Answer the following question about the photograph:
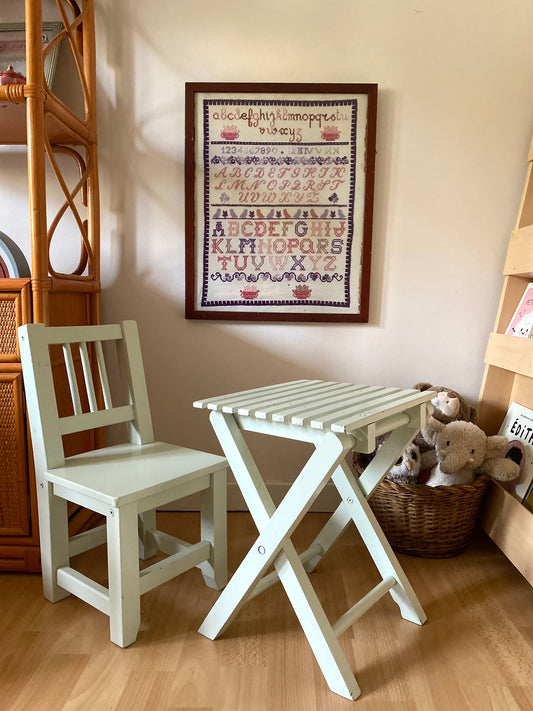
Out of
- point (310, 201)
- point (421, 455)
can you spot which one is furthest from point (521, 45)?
point (421, 455)

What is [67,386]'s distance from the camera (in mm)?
1878

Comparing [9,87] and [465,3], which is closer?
[9,87]

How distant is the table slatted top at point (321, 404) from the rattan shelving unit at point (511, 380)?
559mm

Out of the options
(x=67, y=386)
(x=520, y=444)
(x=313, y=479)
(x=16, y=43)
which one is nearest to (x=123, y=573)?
(x=313, y=479)

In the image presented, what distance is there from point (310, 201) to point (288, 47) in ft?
1.88

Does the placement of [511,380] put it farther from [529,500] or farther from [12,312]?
[12,312]

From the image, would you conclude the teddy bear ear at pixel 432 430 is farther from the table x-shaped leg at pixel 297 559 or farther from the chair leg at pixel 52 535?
the chair leg at pixel 52 535

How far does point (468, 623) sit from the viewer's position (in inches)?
60.0

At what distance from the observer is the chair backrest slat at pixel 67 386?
1.50 metres

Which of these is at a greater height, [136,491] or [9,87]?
[9,87]

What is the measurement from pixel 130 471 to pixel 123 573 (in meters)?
0.27

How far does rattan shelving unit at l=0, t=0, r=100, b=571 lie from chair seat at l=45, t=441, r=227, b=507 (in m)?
0.28

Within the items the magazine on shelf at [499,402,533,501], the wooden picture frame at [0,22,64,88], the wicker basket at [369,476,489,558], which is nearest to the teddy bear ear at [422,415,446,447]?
the wicker basket at [369,476,489,558]

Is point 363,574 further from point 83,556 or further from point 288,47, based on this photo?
point 288,47
